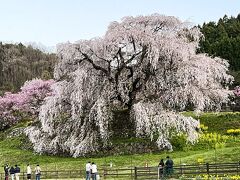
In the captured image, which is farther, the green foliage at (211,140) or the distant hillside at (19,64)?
the distant hillside at (19,64)

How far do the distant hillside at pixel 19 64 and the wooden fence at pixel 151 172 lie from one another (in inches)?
2812

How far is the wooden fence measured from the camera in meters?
26.2

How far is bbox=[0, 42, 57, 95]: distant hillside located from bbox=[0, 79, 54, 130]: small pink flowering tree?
122 feet

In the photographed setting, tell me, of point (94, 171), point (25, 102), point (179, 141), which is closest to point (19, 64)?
point (25, 102)

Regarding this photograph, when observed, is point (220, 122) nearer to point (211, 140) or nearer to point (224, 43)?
point (211, 140)

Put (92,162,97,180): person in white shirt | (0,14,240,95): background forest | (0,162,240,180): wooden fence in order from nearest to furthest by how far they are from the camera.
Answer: (0,162,240,180): wooden fence, (92,162,97,180): person in white shirt, (0,14,240,95): background forest

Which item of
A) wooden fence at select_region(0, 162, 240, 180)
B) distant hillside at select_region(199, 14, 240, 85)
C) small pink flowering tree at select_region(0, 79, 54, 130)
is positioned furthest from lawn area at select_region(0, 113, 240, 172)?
distant hillside at select_region(199, 14, 240, 85)

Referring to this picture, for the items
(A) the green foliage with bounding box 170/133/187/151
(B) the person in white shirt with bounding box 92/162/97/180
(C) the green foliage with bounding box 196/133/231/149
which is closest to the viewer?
Answer: (B) the person in white shirt with bounding box 92/162/97/180

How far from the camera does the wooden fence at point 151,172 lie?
2616cm

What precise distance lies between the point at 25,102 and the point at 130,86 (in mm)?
25935

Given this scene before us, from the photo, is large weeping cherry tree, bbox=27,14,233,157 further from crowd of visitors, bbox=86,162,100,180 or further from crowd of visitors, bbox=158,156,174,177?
crowd of visitors, bbox=86,162,100,180

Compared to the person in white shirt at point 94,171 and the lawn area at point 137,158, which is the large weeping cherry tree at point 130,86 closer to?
the lawn area at point 137,158

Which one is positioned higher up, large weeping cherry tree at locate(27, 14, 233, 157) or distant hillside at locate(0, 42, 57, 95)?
distant hillside at locate(0, 42, 57, 95)

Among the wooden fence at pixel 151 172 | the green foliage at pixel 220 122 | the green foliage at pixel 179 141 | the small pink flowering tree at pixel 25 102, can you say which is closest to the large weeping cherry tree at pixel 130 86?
the green foliage at pixel 179 141
